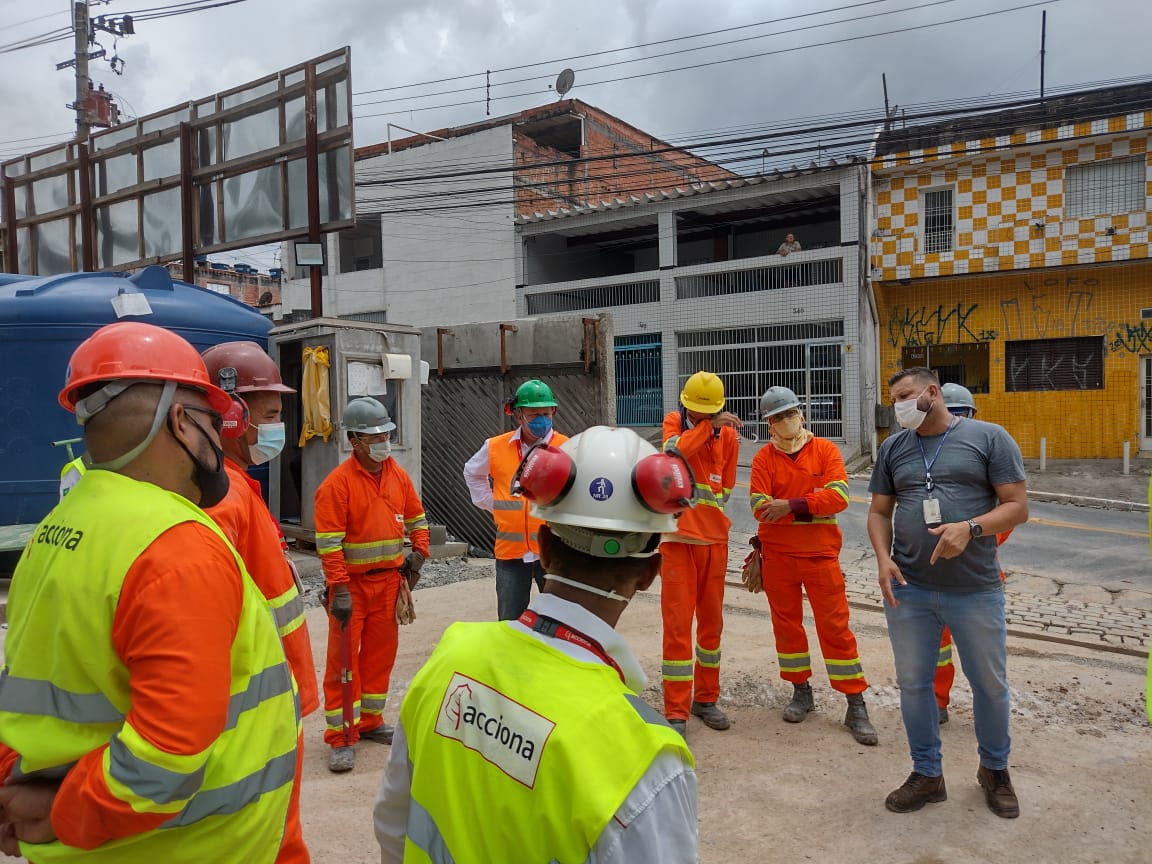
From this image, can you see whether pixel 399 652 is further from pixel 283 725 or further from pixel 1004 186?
pixel 1004 186

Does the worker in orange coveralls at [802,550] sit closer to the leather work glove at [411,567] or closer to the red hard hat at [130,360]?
the leather work glove at [411,567]

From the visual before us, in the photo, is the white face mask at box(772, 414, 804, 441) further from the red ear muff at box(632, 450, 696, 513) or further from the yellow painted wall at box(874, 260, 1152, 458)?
the yellow painted wall at box(874, 260, 1152, 458)

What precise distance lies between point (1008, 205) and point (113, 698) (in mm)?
20197

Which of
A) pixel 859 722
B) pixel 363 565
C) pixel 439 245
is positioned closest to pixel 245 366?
pixel 363 565

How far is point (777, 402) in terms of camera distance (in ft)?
16.2

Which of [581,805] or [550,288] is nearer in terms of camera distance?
[581,805]

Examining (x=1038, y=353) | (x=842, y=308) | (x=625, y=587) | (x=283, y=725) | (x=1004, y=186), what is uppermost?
(x=1004, y=186)

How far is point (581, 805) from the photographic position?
1162mm

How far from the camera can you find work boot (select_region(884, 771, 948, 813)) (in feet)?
11.8

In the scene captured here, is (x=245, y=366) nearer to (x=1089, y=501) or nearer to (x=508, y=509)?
(x=508, y=509)

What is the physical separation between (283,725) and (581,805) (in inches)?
35.1

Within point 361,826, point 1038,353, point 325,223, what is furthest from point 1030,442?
point 361,826

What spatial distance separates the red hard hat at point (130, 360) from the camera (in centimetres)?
170

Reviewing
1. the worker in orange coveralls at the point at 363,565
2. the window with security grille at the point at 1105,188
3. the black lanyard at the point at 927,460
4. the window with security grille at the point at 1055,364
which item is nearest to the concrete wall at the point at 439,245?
the window with security grille at the point at 1055,364
